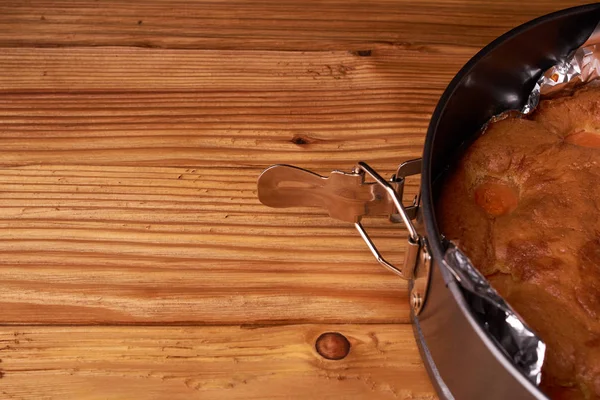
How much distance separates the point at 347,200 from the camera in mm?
1008

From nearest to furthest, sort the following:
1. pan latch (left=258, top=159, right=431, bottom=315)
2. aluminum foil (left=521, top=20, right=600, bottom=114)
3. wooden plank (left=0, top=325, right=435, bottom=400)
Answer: pan latch (left=258, top=159, right=431, bottom=315)
wooden plank (left=0, top=325, right=435, bottom=400)
aluminum foil (left=521, top=20, right=600, bottom=114)

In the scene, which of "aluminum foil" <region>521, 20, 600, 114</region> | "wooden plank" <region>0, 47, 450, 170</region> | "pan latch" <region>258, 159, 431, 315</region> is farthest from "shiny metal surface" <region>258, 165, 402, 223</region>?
"aluminum foil" <region>521, 20, 600, 114</region>

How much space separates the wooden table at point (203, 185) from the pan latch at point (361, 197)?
0.15 meters

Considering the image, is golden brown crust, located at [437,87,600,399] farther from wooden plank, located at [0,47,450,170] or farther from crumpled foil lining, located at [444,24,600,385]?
wooden plank, located at [0,47,450,170]

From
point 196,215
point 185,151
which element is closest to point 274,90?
point 185,151

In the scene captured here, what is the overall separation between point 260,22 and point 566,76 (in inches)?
26.9

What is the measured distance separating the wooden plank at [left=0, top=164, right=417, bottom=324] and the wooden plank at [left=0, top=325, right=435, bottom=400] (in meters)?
0.03

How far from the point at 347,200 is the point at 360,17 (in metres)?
0.70

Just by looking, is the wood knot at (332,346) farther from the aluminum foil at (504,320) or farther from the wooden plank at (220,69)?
the wooden plank at (220,69)

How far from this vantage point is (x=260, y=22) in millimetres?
1553

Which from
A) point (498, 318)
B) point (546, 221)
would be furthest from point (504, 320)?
point (546, 221)

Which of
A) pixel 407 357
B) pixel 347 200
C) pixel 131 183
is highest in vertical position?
pixel 347 200

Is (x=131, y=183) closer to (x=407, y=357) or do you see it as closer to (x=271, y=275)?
(x=271, y=275)

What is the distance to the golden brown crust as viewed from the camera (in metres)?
0.86
